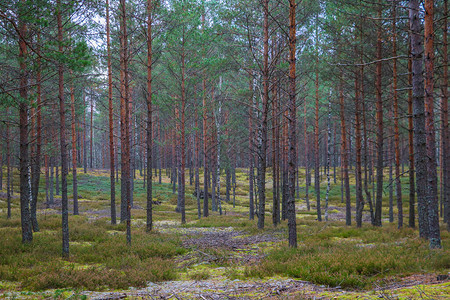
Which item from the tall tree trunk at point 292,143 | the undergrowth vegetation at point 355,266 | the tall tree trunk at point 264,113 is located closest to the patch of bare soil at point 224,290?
the undergrowth vegetation at point 355,266

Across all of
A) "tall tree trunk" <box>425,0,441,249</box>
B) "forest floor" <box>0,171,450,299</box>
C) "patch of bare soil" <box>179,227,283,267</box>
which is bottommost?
"patch of bare soil" <box>179,227,283,267</box>

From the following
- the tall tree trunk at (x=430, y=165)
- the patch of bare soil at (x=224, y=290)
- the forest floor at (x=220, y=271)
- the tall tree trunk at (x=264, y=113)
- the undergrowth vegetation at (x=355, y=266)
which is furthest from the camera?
the tall tree trunk at (x=264, y=113)

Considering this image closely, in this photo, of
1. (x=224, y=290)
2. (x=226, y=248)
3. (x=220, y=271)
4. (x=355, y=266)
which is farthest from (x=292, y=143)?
(x=224, y=290)

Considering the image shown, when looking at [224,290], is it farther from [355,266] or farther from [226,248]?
[226,248]

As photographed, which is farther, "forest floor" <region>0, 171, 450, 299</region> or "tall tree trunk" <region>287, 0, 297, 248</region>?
"tall tree trunk" <region>287, 0, 297, 248</region>

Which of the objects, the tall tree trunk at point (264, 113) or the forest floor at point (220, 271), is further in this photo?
the tall tree trunk at point (264, 113)

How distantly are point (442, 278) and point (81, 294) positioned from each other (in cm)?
679

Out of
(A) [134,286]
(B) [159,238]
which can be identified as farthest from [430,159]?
(B) [159,238]

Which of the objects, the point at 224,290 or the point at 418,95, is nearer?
the point at 224,290

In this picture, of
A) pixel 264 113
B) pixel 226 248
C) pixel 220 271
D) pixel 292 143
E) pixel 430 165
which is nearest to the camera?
pixel 220 271

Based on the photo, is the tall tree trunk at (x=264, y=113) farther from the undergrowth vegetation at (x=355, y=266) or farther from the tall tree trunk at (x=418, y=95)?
the tall tree trunk at (x=418, y=95)

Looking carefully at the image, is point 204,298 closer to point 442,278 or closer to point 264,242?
point 442,278

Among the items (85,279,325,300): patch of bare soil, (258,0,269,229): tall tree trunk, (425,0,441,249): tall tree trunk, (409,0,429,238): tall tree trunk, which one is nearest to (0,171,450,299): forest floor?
(85,279,325,300): patch of bare soil

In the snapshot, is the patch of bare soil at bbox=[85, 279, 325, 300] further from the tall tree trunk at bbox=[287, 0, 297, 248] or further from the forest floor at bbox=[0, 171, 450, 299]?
the tall tree trunk at bbox=[287, 0, 297, 248]
